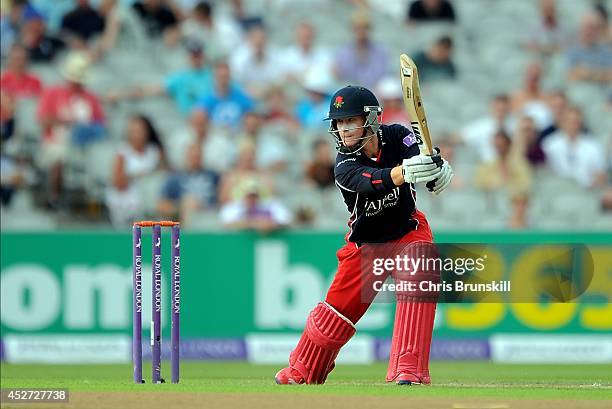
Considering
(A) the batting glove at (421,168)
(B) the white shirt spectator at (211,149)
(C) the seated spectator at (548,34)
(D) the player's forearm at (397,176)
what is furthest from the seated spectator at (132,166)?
(A) the batting glove at (421,168)

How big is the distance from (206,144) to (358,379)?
491 cm

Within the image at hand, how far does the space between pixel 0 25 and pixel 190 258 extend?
425cm

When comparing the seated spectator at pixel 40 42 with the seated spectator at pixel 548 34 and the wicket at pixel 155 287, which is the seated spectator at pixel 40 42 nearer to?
the seated spectator at pixel 548 34

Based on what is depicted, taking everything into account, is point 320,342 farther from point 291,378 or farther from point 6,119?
point 6,119

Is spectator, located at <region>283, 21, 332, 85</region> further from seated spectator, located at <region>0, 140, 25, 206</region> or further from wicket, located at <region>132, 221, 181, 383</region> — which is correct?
wicket, located at <region>132, 221, 181, 383</region>

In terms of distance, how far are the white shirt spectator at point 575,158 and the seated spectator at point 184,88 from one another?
12.1 feet

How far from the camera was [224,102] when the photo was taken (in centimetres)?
1433

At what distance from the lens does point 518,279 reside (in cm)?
1110

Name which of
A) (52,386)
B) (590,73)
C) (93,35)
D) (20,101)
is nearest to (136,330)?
(52,386)

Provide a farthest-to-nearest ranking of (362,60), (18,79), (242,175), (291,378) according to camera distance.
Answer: (362,60) → (18,79) → (242,175) → (291,378)

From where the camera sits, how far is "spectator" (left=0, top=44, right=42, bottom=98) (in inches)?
566

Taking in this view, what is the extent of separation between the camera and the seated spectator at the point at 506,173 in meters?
13.3

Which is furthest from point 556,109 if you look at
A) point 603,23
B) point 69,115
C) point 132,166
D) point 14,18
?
point 14,18

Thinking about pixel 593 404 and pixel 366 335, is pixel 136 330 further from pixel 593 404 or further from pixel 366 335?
pixel 366 335
